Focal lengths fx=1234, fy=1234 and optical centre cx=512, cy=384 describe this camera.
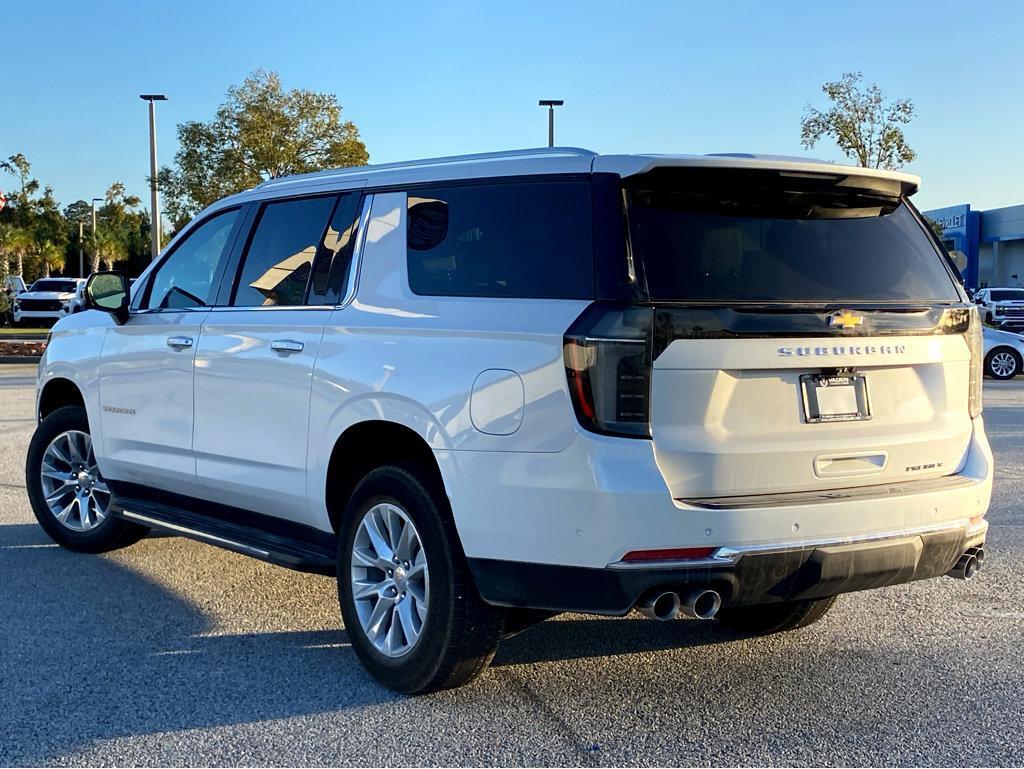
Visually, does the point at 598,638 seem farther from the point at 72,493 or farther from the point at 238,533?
the point at 72,493

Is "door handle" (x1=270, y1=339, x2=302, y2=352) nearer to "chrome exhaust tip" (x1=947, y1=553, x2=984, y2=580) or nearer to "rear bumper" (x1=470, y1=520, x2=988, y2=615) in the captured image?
"rear bumper" (x1=470, y1=520, x2=988, y2=615)

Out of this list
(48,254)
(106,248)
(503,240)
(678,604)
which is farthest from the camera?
(106,248)

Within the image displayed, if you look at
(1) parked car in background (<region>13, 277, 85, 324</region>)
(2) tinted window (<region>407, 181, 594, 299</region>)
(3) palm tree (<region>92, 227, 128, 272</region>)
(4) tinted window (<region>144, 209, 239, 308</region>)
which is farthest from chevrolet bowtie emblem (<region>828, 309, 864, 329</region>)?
(3) palm tree (<region>92, 227, 128, 272</region>)

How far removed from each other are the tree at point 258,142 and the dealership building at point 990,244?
1250 inches

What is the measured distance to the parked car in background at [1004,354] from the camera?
71.5ft

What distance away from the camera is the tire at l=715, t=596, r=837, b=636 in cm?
539

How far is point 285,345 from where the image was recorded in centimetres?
524

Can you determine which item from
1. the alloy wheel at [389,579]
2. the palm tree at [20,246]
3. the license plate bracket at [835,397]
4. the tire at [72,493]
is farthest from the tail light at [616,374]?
the palm tree at [20,246]

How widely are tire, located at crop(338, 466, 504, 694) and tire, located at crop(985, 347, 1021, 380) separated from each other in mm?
19309

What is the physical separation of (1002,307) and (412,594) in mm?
35997

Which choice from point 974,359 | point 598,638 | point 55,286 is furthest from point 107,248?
point 974,359

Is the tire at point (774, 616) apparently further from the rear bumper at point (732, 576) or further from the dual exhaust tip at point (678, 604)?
the dual exhaust tip at point (678, 604)

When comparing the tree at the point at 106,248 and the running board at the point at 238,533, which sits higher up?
the tree at the point at 106,248

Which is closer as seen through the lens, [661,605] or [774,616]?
[661,605]
